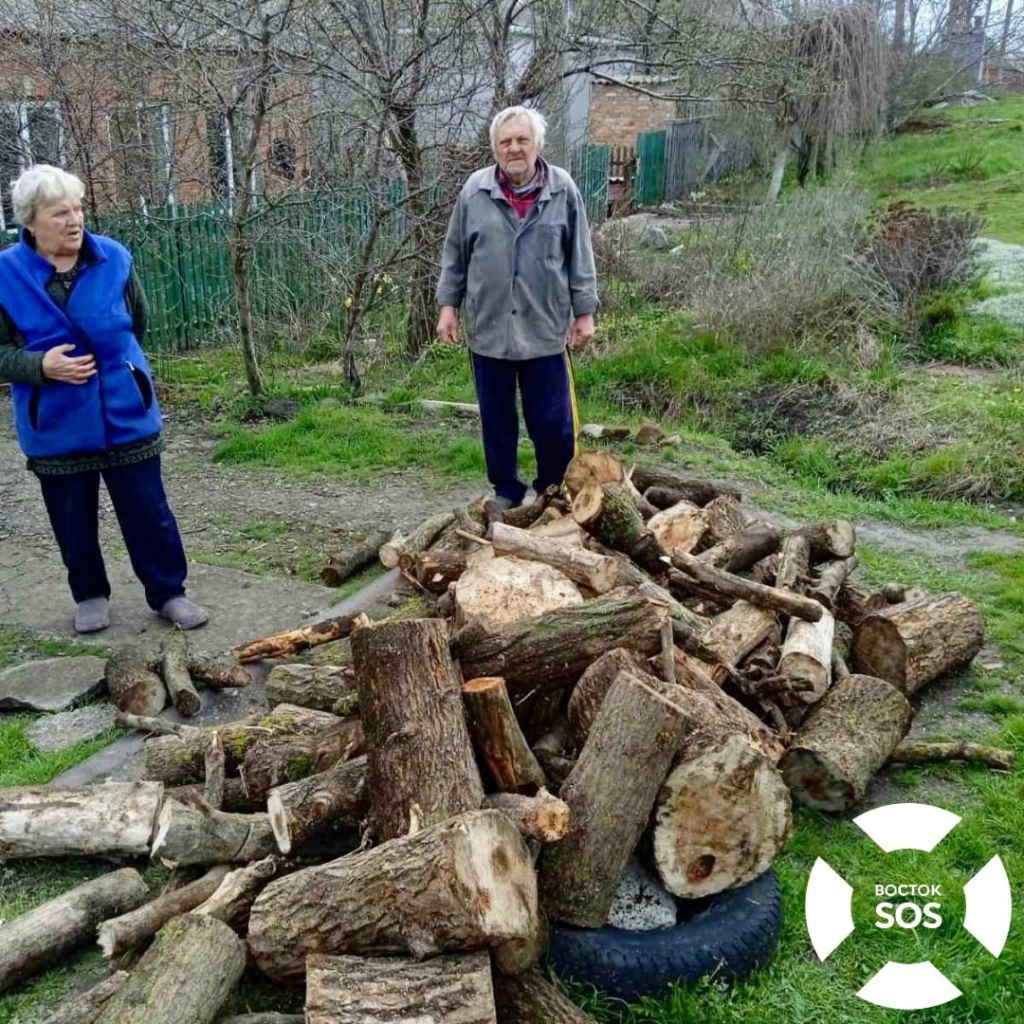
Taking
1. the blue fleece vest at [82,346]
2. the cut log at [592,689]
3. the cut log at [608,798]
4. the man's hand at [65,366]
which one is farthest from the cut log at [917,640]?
the man's hand at [65,366]

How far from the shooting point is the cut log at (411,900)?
2438 millimetres

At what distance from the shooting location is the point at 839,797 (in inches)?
137

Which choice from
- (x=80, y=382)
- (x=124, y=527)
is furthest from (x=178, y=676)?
(x=80, y=382)

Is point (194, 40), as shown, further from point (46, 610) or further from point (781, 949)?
point (781, 949)

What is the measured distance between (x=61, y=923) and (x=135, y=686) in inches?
55.2

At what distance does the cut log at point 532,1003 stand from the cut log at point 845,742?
4.07 ft

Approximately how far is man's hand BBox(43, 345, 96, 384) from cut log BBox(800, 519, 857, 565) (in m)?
3.32

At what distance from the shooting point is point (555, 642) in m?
3.41

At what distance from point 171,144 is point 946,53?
1129 inches

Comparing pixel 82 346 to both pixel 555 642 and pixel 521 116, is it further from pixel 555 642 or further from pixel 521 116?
pixel 555 642

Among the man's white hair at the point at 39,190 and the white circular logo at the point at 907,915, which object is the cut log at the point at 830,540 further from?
the man's white hair at the point at 39,190

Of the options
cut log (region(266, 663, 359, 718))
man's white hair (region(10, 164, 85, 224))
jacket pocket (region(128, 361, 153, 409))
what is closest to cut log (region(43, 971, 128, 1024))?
cut log (region(266, 663, 359, 718))

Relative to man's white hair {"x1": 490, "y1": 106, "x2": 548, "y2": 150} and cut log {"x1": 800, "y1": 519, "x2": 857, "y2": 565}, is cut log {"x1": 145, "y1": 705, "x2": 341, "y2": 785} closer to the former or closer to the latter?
cut log {"x1": 800, "y1": 519, "x2": 857, "y2": 565}

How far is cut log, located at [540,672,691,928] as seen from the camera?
9.14 ft
